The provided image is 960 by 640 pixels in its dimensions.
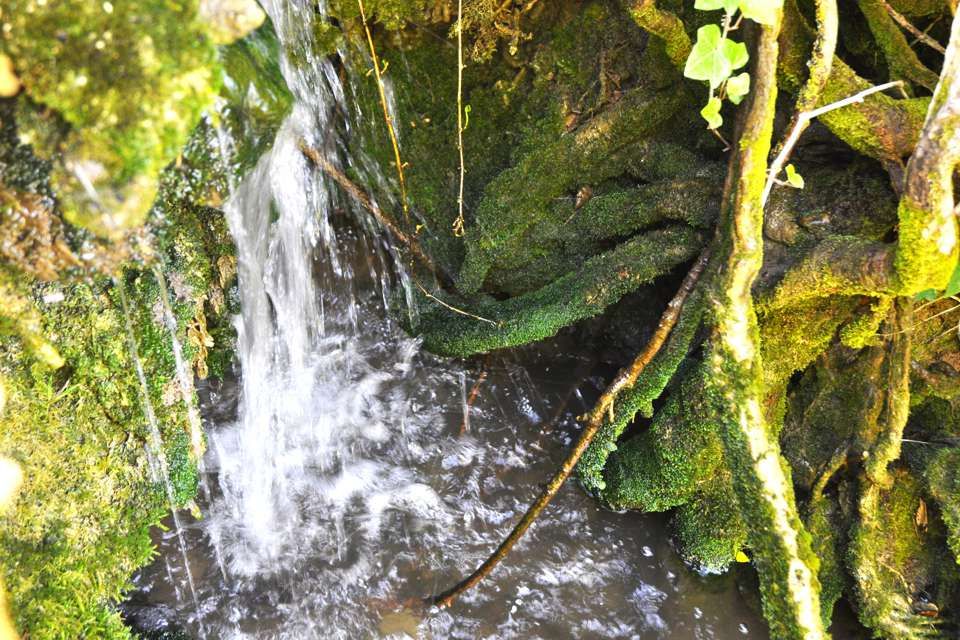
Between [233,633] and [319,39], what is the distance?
3.01 m

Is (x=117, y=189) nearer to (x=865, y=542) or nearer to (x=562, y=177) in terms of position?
(x=562, y=177)

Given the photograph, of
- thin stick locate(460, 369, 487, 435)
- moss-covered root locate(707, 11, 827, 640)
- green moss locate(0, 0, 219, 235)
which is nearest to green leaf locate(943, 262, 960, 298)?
moss-covered root locate(707, 11, 827, 640)

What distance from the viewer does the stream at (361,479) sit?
10.1 ft

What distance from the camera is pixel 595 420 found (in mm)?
3064

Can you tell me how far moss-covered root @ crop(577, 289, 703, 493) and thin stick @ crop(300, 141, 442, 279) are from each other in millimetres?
1430

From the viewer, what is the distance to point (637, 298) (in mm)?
3785

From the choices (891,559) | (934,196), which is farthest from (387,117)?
(891,559)

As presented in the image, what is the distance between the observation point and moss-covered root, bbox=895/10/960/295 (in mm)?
2170

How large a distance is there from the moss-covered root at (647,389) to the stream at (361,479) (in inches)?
20.7

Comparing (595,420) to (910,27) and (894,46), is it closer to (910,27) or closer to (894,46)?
(894,46)

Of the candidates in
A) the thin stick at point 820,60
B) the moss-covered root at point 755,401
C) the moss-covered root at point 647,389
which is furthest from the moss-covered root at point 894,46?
the moss-covered root at point 647,389

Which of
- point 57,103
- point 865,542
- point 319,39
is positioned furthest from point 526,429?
point 57,103

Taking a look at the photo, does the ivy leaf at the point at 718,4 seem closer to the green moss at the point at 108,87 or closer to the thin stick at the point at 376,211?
the green moss at the point at 108,87

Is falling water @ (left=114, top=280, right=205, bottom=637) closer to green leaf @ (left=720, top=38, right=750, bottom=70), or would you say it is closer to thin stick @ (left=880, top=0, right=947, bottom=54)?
green leaf @ (left=720, top=38, right=750, bottom=70)
